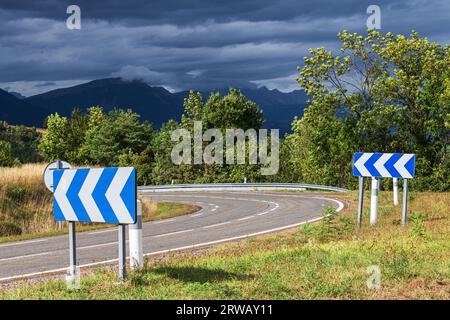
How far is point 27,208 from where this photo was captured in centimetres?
2108

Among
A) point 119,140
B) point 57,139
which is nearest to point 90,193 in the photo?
point 119,140

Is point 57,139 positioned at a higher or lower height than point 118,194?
higher

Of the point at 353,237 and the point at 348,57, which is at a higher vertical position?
the point at 348,57

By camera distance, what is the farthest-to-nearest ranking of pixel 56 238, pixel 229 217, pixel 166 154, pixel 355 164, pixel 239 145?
pixel 166 154, pixel 239 145, pixel 229 217, pixel 56 238, pixel 355 164

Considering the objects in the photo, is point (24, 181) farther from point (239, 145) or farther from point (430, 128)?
point (239, 145)

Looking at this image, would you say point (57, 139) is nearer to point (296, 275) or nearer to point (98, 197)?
point (98, 197)

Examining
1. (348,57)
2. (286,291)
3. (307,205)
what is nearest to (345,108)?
(348,57)

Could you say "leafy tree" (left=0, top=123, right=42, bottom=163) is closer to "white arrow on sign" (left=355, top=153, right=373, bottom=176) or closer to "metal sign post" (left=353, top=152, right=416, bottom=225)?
"white arrow on sign" (left=355, top=153, right=373, bottom=176)

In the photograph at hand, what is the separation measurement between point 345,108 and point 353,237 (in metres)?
37.1

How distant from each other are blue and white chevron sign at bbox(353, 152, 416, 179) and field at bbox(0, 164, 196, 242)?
9.79 metres

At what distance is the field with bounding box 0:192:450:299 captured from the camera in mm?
6621

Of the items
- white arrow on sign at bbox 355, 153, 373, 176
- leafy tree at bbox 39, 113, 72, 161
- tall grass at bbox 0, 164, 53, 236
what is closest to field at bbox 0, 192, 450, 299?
white arrow on sign at bbox 355, 153, 373, 176

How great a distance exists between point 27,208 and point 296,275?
15694 millimetres

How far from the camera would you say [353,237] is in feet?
38.8
